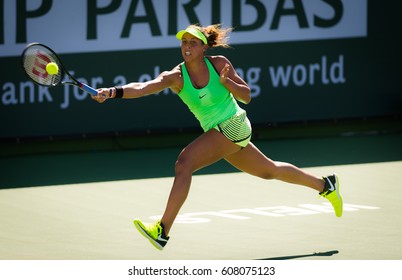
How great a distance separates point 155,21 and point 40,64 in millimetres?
4534

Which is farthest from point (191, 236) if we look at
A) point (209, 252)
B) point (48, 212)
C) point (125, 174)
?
point (125, 174)

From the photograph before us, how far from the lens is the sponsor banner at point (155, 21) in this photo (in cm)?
1212

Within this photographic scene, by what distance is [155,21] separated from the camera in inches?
499

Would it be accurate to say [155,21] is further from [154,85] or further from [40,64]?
[154,85]

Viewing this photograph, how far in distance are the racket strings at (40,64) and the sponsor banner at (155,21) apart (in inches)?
152

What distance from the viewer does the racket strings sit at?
8.16 meters

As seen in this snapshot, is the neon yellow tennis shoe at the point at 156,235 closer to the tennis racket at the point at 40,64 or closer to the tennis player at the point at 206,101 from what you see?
the tennis player at the point at 206,101

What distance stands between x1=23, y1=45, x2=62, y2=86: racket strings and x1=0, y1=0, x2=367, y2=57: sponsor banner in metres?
3.86

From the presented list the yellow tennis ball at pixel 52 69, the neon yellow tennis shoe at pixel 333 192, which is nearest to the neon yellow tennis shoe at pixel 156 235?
the yellow tennis ball at pixel 52 69

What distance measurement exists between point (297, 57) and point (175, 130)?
1.68m

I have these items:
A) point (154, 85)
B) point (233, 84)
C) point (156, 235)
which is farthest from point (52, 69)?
point (156, 235)

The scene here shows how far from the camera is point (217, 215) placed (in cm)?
945

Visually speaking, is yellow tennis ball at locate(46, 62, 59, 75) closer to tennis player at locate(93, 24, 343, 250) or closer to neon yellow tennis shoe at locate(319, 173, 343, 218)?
tennis player at locate(93, 24, 343, 250)

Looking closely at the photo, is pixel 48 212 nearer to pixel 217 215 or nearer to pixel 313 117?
pixel 217 215
